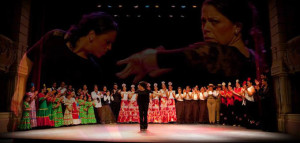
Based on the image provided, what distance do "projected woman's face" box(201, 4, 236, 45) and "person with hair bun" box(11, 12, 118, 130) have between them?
143 inches

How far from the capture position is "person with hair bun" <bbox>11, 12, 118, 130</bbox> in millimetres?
6770

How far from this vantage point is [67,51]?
303 inches

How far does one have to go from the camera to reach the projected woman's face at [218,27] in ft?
22.6

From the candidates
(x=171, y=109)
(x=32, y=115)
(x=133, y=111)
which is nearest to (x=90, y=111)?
(x=133, y=111)

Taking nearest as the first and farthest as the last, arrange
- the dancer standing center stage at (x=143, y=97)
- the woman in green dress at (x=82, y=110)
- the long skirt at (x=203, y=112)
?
the dancer standing center stage at (x=143, y=97)
the woman in green dress at (x=82, y=110)
the long skirt at (x=203, y=112)

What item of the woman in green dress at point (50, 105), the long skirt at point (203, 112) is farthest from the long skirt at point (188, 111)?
the woman in green dress at point (50, 105)

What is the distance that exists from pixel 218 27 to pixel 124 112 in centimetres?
529

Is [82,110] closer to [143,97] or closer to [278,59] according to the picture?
[143,97]

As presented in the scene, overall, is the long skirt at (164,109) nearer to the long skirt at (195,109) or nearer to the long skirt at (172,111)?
the long skirt at (172,111)

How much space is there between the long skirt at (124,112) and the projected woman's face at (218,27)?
14.9 feet

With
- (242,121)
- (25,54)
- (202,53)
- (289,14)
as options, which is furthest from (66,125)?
(289,14)

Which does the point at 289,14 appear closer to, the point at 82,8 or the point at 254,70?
the point at 254,70

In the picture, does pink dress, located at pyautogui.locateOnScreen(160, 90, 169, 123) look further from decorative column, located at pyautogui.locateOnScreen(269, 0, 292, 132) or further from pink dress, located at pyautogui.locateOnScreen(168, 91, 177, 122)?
decorative column, located at pyautogui.locateOnScreen(269, 0, 292, 132)

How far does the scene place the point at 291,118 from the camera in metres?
5.58
